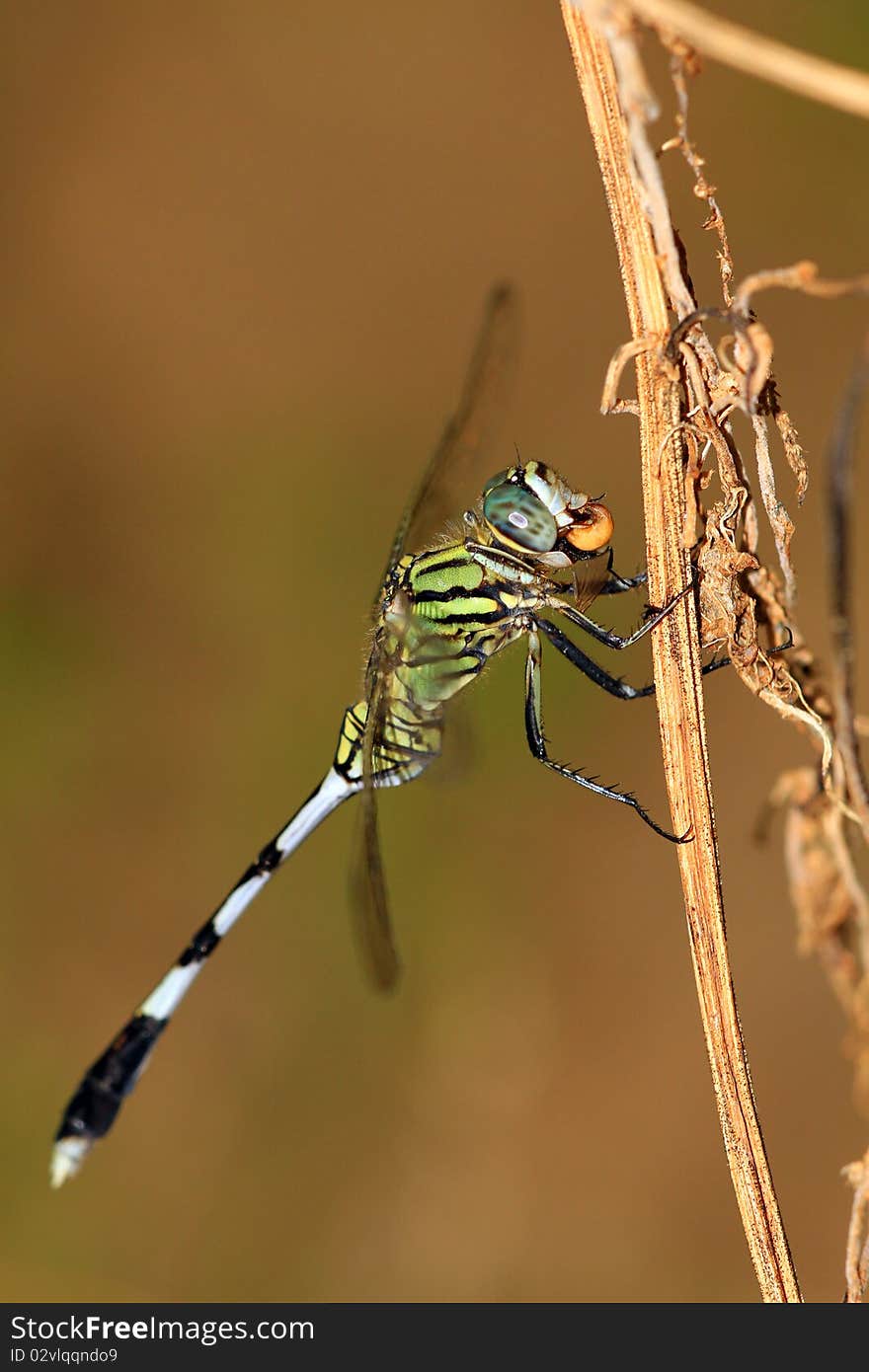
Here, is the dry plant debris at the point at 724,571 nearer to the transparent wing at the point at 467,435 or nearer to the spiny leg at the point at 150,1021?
the transparent wing at the point at 467,435

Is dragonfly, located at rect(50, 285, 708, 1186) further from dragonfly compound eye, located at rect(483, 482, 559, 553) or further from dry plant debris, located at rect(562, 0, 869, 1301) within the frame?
dry plant debris, located at rect(562, 0, 869, 1301)

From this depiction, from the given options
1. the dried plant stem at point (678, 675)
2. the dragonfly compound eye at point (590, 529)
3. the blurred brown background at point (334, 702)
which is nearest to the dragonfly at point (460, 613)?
the dragonfly compound eye at point (590, 529)

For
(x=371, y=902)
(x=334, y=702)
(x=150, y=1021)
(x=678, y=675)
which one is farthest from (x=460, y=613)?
(x=334, y=702)

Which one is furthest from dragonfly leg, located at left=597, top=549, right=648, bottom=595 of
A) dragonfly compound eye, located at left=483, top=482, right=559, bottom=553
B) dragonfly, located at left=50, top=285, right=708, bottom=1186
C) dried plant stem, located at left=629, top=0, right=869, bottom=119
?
dried plant stem, located at left=629, top=0, right=869, bottom=119

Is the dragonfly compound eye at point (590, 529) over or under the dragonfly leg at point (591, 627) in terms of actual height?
over

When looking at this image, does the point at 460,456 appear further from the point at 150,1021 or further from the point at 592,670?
the point at 150,1021

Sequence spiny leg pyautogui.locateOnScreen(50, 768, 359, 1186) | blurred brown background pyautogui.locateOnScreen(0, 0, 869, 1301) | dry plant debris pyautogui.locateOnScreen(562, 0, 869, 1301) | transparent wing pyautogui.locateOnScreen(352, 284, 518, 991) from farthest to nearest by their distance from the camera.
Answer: blurred brown background pyautogui.locateOnScreen(0, 0, 869, 1301)
spiny leg pyautogui.locateOnScreen(50, 768, 359, 1186)
transparent wing pyautogui.locateOnScreen(352, 284, 518, 991)
dry plant debris pyautogui.locateOnScreen(562, 0, 869, 1301)

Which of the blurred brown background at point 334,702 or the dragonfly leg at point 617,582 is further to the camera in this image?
the blurred brown background at point 334,702
